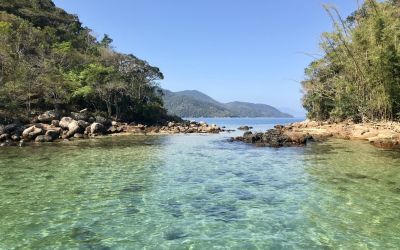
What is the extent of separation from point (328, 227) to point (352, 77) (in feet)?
99.4

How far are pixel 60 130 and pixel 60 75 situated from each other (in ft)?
50.8

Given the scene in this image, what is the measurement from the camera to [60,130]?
1433 inches

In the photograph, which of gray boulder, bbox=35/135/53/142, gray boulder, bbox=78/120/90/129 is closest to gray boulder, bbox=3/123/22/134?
gray boulder, bbox=35/135/53/142

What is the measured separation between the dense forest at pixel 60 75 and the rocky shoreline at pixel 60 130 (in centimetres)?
359

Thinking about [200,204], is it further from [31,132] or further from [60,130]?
[60,130]

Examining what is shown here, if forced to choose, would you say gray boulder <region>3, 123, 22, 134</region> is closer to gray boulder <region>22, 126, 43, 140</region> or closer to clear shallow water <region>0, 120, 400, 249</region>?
gray boulder <region>22, 126, 43, 140</region>

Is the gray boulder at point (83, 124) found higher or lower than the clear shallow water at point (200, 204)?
higher

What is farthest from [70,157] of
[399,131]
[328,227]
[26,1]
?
[26,1]

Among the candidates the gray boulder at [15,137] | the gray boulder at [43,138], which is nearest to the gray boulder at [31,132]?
the gray boulder at [15,137]

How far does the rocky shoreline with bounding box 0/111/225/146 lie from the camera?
32.1m

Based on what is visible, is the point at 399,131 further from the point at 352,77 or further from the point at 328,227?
the point at 328,227

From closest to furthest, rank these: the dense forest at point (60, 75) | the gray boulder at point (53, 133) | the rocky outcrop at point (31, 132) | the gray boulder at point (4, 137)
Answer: the gray boulder at point (4, 137) < the rocky outcrop at point (31, 132) < the gray boulder at point (53, 133) < the dense forest at point (60, 75)

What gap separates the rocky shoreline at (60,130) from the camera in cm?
3209

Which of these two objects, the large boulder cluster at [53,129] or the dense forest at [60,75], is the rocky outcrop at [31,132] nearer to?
the large boulder cluster at [53,129]
